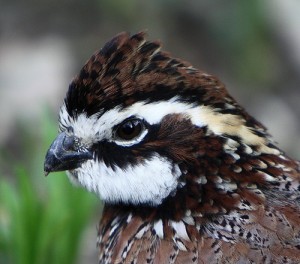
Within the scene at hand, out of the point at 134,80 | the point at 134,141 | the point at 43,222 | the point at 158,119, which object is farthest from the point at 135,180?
the point at 43,222

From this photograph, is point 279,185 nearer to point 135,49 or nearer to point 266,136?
point 266,136

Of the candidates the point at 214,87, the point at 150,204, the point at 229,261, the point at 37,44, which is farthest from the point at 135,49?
the point at 37,44

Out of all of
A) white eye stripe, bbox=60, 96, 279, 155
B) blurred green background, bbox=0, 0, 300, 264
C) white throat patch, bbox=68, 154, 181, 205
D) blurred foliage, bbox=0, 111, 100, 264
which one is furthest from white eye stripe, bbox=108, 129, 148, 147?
blurred green background, bbox=0, 0, 300, 264

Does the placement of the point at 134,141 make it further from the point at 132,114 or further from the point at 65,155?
the point at 65,155

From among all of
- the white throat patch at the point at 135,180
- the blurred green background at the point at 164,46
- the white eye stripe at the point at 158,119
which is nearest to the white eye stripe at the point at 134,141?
the white eye stripe at the point at 158,119

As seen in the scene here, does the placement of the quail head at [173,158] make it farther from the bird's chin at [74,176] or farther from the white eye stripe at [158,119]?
the bird's chin at [74,176]

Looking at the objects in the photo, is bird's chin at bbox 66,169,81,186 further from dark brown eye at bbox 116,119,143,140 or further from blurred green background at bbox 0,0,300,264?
blurred green background at bbox 0,0,300,264
